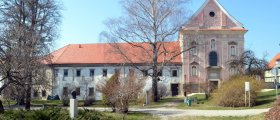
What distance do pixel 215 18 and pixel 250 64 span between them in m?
9.50

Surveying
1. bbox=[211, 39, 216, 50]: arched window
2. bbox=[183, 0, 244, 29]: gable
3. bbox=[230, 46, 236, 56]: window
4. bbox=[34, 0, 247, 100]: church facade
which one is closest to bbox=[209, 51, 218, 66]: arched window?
bbox=[34, 0, 247, 100]: church facade

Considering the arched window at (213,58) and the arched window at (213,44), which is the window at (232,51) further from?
the arched window at (213,44)

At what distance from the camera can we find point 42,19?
3419 cm

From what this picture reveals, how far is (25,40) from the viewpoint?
2647cm

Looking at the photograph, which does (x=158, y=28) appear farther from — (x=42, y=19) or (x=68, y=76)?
(x=68, y=76)

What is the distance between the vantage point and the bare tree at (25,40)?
23031 millimetres

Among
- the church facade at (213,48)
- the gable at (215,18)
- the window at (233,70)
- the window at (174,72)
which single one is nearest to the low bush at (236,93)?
the window at (233,70)

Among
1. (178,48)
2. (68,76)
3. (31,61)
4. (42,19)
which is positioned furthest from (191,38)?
(68,76)

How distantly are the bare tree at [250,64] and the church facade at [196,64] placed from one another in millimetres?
2968

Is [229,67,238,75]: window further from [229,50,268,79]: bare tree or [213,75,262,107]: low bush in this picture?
[213,75,262,107]: low bush

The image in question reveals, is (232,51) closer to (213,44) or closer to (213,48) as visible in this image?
(213,48)

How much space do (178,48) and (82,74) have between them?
799 inches

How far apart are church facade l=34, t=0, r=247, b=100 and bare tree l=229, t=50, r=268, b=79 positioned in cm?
297

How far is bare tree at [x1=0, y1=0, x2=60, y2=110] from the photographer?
75.6 ft
